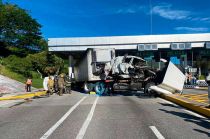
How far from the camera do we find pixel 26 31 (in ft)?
195

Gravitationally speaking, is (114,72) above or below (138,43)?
below

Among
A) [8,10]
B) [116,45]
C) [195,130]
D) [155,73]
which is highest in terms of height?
[8,10]

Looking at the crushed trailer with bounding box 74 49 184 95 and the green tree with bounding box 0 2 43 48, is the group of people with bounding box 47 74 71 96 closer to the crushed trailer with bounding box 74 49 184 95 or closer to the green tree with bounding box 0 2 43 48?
the crushed trailer with bounding box 74 49 184 95

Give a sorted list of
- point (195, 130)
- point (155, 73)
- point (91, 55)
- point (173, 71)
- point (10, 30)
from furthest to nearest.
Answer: point (10, 30) → point (91, 55) → point (155, 73) → point (173, 71) → point (195, 130)

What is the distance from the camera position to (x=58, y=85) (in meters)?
26.7

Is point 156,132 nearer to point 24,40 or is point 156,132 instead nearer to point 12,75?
point 12,75

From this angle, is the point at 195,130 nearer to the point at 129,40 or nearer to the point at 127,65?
the point at 127,65

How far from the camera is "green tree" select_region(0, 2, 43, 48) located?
5750cm

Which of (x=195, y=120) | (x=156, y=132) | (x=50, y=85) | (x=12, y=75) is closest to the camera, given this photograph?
(x=156, y=132)

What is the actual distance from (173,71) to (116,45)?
3339 cm

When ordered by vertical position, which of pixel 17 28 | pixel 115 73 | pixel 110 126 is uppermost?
pixel 17 28

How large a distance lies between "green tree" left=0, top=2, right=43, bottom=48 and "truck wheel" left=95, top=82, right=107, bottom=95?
34.5 metres

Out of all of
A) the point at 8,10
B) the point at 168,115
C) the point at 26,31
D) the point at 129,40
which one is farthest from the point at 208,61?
the point at 168,115

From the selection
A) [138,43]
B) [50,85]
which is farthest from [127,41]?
[50,85]
